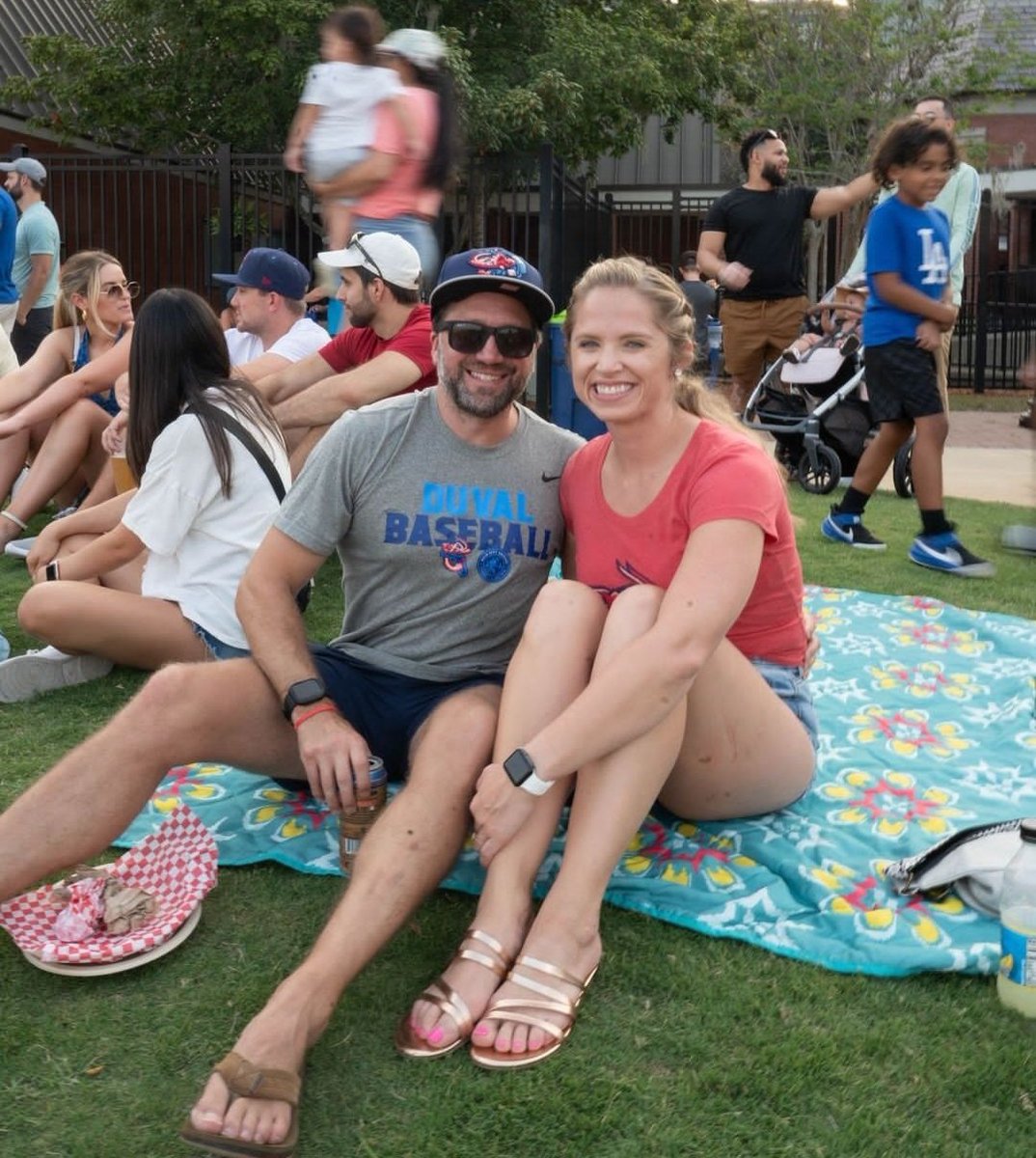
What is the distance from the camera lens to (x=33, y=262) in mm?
10125

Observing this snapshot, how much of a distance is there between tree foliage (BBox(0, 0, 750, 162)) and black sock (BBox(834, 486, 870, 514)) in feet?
34.0

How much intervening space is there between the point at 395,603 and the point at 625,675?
29.0 inches

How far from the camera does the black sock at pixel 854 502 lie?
6710mm

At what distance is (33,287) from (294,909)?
833 centimetres

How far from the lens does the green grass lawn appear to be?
2.15m

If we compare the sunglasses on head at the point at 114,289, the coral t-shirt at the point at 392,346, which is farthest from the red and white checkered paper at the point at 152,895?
the sunglasses on head at the point at 114,289

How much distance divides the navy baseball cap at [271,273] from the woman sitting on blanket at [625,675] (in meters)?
3.55

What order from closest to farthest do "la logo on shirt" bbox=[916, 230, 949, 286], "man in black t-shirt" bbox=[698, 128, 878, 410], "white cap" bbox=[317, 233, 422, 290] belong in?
"white cap" bbox=[317, 233, 422, 290] < "la logo on shirt" bbox=[916, 230, 949, 286] < "man in black t-shirt" bbox=[698, 128, 878, 410]

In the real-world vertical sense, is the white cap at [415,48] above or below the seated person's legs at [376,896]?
above

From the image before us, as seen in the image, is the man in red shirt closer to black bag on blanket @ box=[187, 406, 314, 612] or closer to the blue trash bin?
black bag on blanket @ box=[187, 406, 314, 612]

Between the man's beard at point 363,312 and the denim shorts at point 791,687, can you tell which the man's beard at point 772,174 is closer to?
the man's beard at point 363,312

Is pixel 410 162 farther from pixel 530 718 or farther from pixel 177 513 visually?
pixel 530 718

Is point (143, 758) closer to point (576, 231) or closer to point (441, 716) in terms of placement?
point (441, 716)

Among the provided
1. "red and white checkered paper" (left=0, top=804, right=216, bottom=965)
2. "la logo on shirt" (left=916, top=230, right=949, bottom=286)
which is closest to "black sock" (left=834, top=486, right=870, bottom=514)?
"la logo on shirt" (left=916, top=230, right=949, bottom=286)
